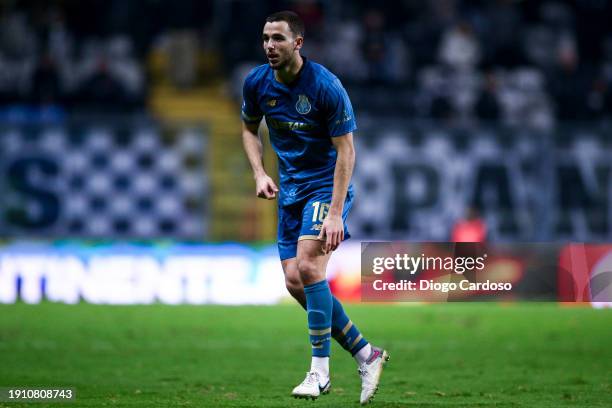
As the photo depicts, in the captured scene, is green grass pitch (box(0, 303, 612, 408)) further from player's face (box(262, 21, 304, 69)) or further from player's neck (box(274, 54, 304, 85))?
player's face (box(262, 21, 304, 69))

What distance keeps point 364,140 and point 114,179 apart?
3.59 m

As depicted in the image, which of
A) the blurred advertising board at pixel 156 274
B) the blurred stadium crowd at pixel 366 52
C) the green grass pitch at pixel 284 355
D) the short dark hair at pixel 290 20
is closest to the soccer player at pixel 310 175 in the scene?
the short dark hair at pixel 290 20

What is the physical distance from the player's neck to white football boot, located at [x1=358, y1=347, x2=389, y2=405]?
1780 mm

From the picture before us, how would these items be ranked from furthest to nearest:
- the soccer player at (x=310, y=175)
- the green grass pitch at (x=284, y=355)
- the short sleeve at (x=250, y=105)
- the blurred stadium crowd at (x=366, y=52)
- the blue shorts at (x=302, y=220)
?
the blurred stadium crowd at (x=366, y=52) → the green grass pitch at (x=284, y=355) → the short sleeve at (x=250, y=105) → the blue shorts at (x=302, y=220) → the soccer player at (x=310, y=175)

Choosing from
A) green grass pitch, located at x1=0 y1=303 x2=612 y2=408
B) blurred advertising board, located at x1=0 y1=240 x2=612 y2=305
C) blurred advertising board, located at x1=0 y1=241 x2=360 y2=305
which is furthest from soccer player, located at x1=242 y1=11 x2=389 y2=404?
blurred advertising board, located at x1=0 y1=241 x2=360 y2=305

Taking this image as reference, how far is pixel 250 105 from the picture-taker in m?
7.56

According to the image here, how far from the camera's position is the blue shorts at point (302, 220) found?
7203mm

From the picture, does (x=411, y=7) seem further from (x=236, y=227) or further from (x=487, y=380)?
(x=487, y=380)

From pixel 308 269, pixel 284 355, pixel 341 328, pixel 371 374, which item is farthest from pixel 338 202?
pixel 284 355

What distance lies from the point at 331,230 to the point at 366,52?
12393mm

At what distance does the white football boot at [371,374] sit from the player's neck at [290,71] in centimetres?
178

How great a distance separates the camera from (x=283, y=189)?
749 centimetres

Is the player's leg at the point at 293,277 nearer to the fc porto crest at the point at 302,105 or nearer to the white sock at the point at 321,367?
the white sock at the point at 321,367

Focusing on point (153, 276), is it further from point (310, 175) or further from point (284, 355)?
point (310, 175)
